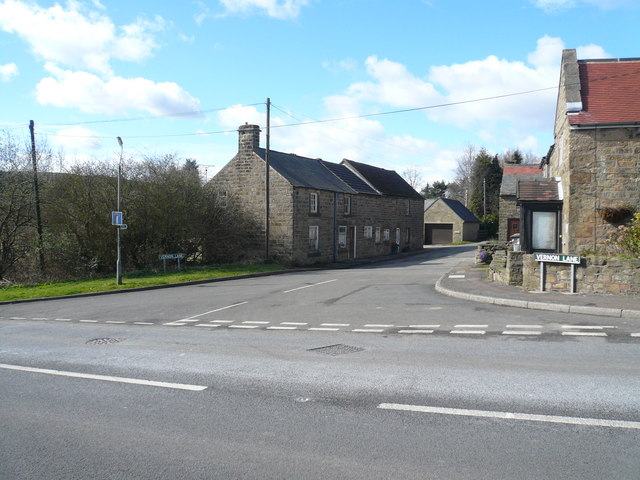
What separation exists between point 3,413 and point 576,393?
6.81m

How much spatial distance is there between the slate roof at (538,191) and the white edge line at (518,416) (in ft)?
46.9

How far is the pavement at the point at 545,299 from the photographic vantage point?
38.0ft

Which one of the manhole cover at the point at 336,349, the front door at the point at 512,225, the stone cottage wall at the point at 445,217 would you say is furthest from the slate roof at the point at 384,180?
the manhole cover at the point at 336,349

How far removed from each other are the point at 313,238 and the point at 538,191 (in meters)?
16.7

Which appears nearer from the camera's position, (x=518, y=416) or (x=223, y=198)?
(x=518, y=416)

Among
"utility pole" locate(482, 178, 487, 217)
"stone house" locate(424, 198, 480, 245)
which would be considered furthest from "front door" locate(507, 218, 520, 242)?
"utility pole" locate(482, 178, 487, 217)

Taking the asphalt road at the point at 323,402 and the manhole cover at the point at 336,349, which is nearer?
the asphalt road at the point at 323,402

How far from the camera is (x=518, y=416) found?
5352 millimetres

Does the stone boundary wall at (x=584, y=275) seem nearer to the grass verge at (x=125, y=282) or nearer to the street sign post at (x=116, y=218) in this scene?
the grass verge at (x=125, y=282)

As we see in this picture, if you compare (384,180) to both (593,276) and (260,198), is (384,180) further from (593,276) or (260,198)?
(593,276)

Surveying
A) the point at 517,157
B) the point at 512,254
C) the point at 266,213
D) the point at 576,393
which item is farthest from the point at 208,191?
the point at 517,157

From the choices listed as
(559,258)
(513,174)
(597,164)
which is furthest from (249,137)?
(559,258)

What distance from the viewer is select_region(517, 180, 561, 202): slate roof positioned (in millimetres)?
18322

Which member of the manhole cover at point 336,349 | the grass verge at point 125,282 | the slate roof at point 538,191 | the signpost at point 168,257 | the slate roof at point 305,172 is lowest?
the grass verge at point 125,282
